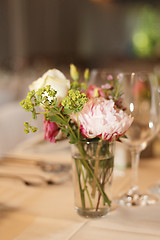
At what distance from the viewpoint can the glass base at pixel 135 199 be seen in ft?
2.58

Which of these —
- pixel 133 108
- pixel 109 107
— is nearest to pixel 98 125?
pixel 109 107

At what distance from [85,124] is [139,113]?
0.68ft

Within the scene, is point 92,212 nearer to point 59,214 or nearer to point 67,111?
point 59,214

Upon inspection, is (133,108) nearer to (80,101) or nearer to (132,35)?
(80,101)

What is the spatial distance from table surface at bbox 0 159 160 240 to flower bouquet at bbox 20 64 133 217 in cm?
4

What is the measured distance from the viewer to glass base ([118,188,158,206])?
0.79 m

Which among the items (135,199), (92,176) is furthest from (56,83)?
(135,199)

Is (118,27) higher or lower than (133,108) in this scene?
higher

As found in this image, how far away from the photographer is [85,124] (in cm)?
61

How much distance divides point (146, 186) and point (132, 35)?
294 inches

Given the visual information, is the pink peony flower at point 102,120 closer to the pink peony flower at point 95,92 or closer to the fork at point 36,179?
the pink peony flower at point 95,92

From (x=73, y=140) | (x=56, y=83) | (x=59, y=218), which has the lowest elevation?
(x=59, y=218)

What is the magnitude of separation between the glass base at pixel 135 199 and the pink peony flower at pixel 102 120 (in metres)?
0.23

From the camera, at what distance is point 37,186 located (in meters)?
0.91
